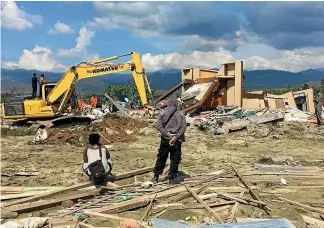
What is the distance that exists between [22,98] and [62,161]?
8.59 meters

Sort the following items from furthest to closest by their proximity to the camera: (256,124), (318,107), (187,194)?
(256,124)
(318,107)
(187,194)

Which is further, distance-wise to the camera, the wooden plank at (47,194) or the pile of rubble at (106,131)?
the pile of rubble at (106,131)

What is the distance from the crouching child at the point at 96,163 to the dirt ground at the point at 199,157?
1.14 metres

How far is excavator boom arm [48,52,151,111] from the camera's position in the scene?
1875cm

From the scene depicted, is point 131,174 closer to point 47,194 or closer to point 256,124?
point 47,194

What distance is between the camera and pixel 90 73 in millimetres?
18938

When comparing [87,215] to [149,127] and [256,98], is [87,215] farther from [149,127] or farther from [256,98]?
[256,98]

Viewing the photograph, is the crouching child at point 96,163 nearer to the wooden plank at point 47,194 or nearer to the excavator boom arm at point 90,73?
the wooden plank at point 47,194

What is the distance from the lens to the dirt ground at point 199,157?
743 cm

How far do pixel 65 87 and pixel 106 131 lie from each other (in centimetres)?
330

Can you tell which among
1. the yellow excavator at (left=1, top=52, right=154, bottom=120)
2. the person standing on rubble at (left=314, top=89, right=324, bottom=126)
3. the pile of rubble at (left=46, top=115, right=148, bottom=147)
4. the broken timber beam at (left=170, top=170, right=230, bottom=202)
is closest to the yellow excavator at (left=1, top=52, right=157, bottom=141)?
the yellow excavator at (left=1, top=52, right=154, bottom=120)

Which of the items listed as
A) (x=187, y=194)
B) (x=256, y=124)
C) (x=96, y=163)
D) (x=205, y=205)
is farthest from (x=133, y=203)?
(x=256, y=124)

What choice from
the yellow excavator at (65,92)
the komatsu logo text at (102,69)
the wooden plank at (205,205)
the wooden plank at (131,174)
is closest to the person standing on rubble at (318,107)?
the yellow excavator at (65,92)

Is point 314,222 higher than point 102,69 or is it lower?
lower
